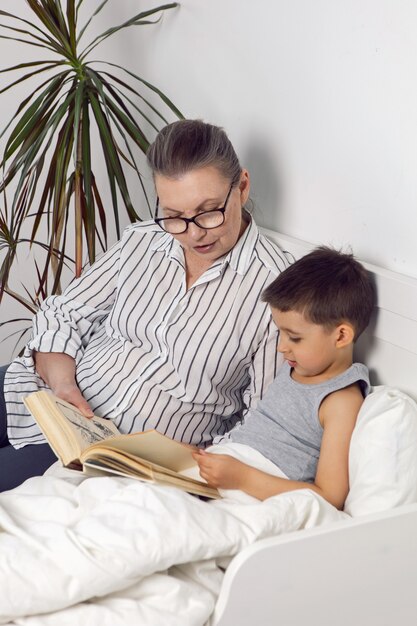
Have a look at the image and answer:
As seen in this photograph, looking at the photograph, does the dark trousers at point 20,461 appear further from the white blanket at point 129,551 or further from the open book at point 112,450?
the white blanket at point 129,551

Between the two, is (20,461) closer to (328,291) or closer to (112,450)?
(112,450)

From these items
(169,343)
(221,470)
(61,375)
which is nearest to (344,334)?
(221,470)

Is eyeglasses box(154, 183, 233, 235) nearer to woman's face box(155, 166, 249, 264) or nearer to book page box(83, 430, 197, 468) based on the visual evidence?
woman's face box(155, 166, 249, 264)

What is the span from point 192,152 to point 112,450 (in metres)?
0.67

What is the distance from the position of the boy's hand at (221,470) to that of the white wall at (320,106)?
489mm

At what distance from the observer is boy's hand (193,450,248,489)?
1.50 metres

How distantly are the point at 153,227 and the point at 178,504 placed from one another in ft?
3.13

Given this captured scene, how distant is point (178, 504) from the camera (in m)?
1.28

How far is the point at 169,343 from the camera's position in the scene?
6.21ft

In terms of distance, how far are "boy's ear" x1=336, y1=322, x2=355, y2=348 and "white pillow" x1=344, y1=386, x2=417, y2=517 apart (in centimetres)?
13

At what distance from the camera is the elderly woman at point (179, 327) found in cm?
181

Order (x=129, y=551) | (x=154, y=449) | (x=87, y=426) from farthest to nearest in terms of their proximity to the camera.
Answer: (x=87, y=426), (x=154, y=449), (x=129, y=551)

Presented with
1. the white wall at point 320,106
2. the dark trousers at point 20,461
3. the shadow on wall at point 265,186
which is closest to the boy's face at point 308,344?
the white wall at point 320,106

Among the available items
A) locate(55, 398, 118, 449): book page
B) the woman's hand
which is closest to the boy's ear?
locate(55, 398, 118, 449): book page
